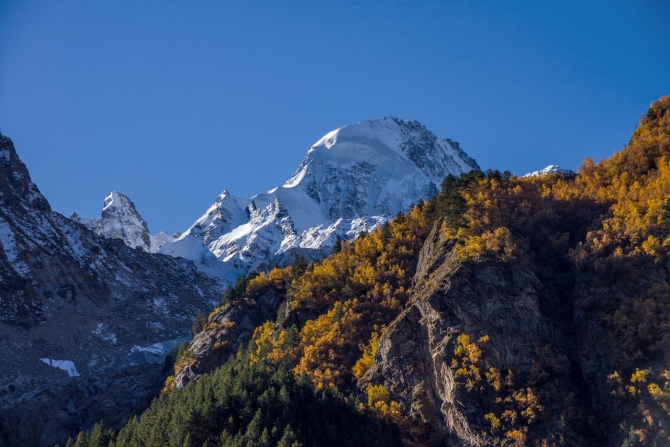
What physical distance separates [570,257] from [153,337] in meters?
133

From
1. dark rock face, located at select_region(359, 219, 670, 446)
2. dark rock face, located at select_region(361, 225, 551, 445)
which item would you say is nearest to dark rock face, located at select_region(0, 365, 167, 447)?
dark rock face, located at select_region(361, 225, 551, 445)

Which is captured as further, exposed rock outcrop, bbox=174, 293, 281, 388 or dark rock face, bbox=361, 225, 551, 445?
exposed rock outcrop, bbox=174, 293, 281, 388

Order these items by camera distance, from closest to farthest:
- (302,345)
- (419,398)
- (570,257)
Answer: (419,398), (570,257), (302,345)

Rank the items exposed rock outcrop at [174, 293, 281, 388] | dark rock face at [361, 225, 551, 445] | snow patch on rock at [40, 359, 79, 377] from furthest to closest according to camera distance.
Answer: snow patch on rock at [40, 359, 79, 377], exposed rock outcrop at [174, 293, 281, 388], dark rock face at [361, 225, 551, 445]

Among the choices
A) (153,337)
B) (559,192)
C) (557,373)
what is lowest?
(557,373)

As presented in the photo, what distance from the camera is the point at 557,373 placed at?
6719 cm

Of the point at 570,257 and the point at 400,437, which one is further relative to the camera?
the point at 570,257

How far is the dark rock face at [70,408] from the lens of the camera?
10544 cm

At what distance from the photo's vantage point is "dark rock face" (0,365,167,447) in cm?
10544

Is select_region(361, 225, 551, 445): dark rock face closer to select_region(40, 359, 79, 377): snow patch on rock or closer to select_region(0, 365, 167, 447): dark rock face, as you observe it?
select_region(0, 365, 167, 447): dark rock face

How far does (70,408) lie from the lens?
11281 cm

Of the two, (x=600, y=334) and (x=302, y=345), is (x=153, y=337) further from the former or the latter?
(x=600, y=334)

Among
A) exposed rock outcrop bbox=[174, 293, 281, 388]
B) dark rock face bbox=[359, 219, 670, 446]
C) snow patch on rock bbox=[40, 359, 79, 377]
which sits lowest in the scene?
dark rock face bbox=[359, 219, 670, 446]

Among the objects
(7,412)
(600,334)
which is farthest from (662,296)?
(7,412)
